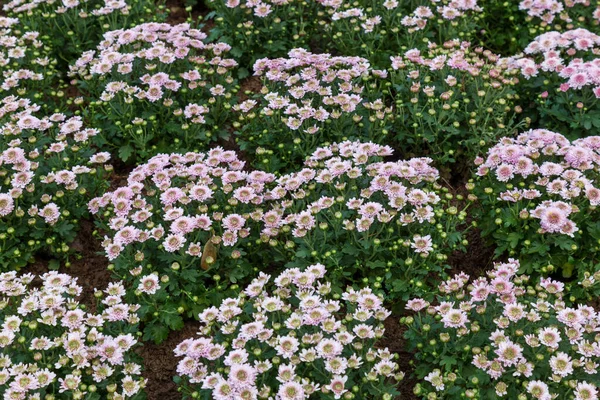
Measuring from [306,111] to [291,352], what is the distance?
2.58 m

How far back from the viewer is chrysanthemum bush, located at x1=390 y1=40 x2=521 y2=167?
6586mm

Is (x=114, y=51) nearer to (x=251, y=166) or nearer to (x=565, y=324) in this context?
(x=251, y=166)

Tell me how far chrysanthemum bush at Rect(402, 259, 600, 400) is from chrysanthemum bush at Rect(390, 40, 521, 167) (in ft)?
5.54

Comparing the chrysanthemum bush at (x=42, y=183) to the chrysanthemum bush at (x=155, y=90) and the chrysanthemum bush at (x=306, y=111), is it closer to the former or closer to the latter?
the chrysanthemum bush at (x=155, y=90)

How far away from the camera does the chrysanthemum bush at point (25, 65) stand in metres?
7.42

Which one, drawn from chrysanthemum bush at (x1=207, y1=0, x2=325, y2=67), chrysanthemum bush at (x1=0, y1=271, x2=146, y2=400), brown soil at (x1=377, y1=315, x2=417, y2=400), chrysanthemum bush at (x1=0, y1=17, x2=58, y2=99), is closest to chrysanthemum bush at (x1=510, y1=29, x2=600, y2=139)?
chrysanthemum bush at (x1=207, y1=0, x2=325, y2=67)

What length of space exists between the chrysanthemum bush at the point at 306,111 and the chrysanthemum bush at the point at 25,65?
7.00 ft

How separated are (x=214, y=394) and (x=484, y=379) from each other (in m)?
1.67

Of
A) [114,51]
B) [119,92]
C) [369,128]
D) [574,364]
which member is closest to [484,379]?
[574,364]

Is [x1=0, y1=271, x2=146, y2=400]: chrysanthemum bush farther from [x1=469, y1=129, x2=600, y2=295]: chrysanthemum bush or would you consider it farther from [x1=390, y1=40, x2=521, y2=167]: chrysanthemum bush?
[x1=390, y1=40, x2=521, y2=167]: chrysanthemum bush

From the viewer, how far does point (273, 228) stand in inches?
228

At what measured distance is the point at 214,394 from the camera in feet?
14.9

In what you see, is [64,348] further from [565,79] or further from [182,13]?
[182,13]

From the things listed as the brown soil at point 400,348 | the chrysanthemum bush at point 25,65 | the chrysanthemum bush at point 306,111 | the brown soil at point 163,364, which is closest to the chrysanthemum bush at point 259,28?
the chrysanthemum bush at point 306,111
